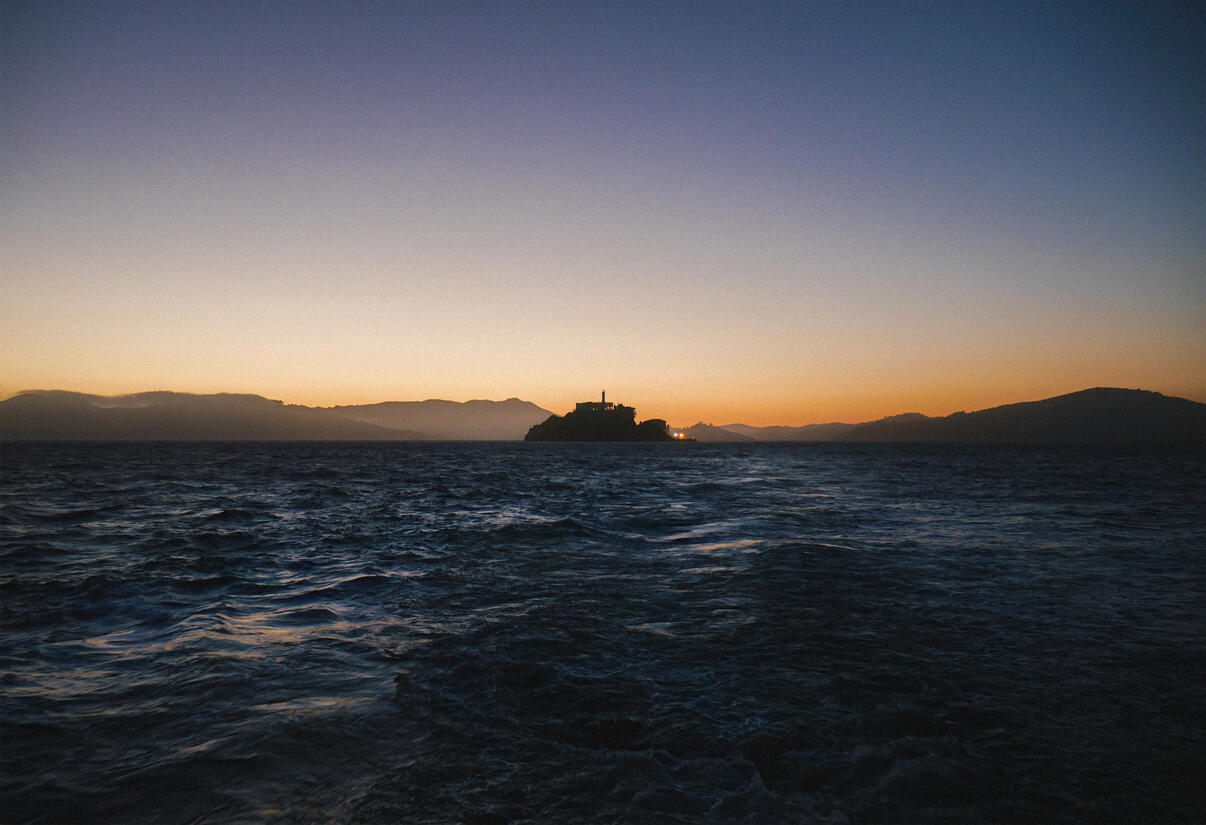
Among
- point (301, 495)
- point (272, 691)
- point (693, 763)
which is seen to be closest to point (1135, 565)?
point (693, 763)

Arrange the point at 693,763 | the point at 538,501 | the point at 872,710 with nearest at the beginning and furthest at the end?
the point at 693,763 → the point at 872,710 → the point at 538,501

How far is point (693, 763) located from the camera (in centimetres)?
439

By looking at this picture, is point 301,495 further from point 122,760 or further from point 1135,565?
point 1135,565

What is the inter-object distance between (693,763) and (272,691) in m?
4.35

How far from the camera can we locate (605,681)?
19.6 feet

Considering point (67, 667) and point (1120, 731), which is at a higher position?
point (1120, 731)

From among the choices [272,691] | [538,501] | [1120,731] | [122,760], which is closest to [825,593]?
[1120,731]

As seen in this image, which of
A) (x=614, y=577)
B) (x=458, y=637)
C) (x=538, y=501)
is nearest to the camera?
(x=458, y=637)

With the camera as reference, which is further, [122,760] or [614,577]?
[614,577]

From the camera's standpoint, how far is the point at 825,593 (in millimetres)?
9422

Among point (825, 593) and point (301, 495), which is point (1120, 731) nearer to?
point (825, 593)

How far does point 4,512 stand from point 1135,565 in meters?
32.5

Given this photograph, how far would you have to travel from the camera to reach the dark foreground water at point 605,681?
401 centimetres

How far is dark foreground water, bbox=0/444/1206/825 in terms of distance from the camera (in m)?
4.01
